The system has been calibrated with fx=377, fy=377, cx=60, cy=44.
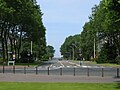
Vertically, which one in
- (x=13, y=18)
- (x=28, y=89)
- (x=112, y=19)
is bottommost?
(x=28, y=89)

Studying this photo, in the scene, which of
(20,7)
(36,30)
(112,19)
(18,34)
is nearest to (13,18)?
(20,7)

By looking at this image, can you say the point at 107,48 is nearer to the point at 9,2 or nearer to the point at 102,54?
the point at 102,54

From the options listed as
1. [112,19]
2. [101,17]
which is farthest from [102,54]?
[112,19]

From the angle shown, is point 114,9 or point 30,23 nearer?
point 114,9

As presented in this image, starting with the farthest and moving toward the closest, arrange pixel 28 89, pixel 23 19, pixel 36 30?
pixel 36 30
pixel 23 19
pixel 28 89

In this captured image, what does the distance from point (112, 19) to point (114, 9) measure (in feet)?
5.19

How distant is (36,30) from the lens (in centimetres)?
9050

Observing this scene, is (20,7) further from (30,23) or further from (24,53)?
(24,53)

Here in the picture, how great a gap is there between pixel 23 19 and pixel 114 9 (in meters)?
60.4

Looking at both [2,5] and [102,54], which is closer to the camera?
[2,5]

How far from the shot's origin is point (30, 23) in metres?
88.1

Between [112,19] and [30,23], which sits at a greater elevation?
[30,23]

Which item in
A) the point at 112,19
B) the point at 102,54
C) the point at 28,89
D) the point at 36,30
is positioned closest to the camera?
the point at 28,89

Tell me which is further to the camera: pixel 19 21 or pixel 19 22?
pixel 19 22
